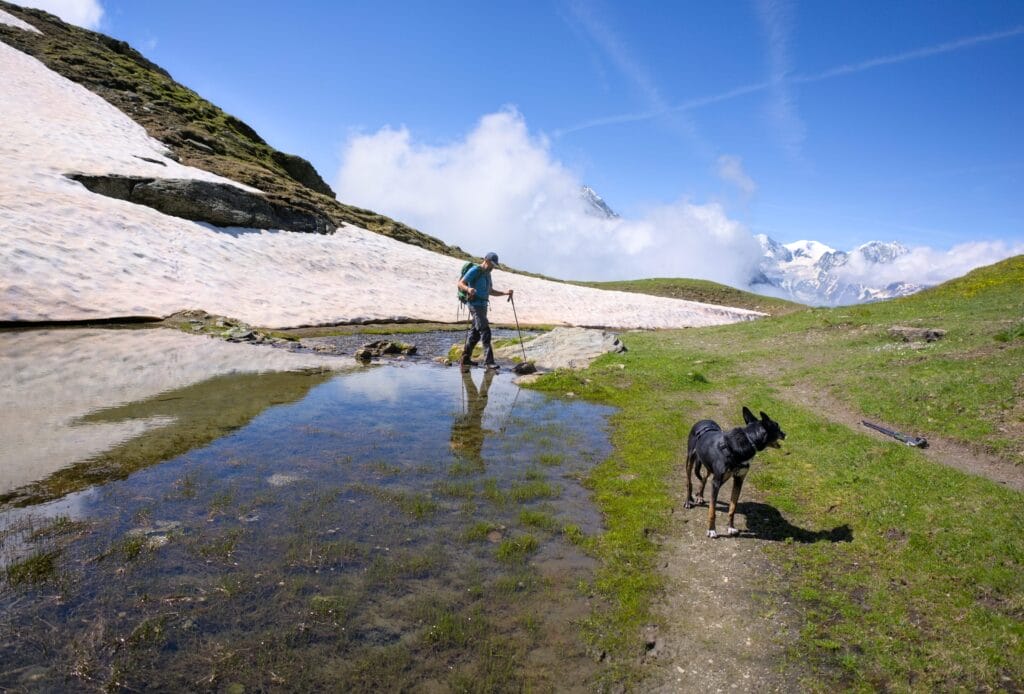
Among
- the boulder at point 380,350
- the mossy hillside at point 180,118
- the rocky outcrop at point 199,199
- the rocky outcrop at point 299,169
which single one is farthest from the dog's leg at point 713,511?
the rocky outcrop at point 299,169

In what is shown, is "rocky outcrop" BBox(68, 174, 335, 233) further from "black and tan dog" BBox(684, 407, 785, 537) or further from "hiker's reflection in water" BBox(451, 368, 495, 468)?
"black and tan dog" BBox(684, 407, 785, 537)

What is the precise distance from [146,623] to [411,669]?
2887mm

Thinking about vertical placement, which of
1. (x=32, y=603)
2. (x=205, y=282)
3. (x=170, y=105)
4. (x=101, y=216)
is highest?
(x=170, y=105)

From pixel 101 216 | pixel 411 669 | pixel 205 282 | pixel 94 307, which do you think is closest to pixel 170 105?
pixel 101 216

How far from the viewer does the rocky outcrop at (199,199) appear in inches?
1415

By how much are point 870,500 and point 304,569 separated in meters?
9.76

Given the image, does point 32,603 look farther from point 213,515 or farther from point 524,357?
point 524,357

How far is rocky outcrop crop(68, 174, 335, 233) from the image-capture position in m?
35.9

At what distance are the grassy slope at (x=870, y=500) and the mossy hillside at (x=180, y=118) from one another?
134 ft

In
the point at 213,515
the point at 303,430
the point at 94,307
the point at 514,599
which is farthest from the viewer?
the point at 94,307

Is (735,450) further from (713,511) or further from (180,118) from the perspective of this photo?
(180,118)

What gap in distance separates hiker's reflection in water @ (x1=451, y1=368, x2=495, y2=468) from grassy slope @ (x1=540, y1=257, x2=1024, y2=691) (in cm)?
287

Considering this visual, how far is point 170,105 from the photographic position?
61250mm

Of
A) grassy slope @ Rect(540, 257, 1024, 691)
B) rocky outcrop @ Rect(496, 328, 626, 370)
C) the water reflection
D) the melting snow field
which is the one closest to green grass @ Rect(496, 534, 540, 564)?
grassy slope @ Rect(540, 257, 1024, 691)
